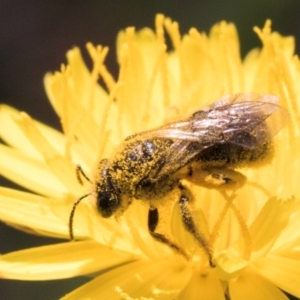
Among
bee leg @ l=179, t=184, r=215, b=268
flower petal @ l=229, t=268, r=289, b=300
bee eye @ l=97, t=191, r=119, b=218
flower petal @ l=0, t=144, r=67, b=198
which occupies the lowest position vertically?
flower petal @ l=229, t=268, r=289, b=300

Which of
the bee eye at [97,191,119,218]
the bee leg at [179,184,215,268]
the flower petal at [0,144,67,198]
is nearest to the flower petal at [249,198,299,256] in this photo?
the bee leg at [179,184,215,268]

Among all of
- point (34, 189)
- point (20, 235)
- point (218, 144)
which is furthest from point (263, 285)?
point (20, 235)

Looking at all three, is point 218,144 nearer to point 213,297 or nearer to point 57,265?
point 213,297

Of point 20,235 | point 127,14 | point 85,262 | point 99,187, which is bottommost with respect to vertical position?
point 85,262

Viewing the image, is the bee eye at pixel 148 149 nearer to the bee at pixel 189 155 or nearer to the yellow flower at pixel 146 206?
the bee at pixel 189 155

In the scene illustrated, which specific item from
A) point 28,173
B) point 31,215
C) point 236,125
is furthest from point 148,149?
point 28,173

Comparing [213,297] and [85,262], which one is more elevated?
[85,262]

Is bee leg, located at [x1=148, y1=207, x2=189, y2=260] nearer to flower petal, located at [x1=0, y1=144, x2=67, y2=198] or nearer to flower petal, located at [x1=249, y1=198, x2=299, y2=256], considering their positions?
flower petal, located at [x1=249, y1=198, x2=299, y2=256]
